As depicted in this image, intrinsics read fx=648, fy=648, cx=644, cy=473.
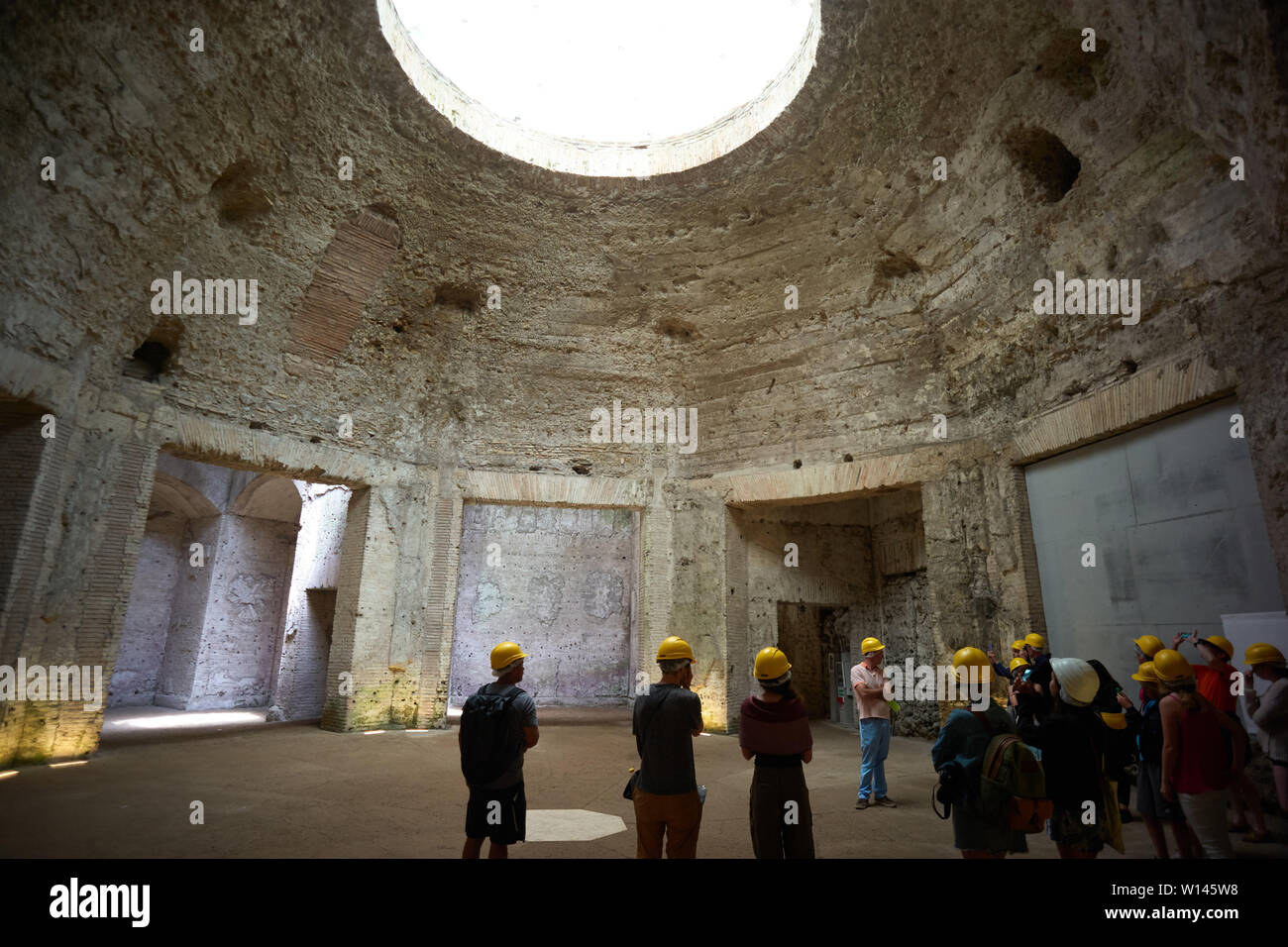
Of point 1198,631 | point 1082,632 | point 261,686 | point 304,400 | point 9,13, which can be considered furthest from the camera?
point 261,686

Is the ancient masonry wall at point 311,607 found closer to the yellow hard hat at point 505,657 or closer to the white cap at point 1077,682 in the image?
the yellow hard hat at point 505,657

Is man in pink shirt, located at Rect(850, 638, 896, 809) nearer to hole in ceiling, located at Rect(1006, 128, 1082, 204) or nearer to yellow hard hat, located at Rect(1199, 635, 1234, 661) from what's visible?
yellow hard hat, located at Rect(1199, 635, 1234, 661)

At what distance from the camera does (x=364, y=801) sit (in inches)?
194

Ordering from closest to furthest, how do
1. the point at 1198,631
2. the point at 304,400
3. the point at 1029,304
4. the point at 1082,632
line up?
1. the point at 1198,631
2. the point at 1082,632
3. the point at 1029,304
4. the point at 304,400

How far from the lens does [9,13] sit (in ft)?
15.8

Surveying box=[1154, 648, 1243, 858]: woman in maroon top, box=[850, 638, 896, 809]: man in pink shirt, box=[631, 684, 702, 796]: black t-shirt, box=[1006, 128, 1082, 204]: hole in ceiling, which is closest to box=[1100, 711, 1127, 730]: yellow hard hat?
box=[1154, 648, 1243, 858]: woman in maroon top

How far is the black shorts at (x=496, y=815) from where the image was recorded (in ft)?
9.78

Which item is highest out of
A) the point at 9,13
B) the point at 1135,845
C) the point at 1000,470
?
the point at 9,13

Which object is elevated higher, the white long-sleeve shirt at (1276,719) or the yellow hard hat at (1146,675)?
the yellow hard hat at (1146,675)

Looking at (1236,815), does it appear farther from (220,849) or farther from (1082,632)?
(220,849)

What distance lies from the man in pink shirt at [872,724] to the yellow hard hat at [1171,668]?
6.47 feet

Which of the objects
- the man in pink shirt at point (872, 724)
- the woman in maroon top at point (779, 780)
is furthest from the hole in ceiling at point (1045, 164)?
the woman in maroon top at point (779, 780)

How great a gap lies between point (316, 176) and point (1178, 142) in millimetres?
8716

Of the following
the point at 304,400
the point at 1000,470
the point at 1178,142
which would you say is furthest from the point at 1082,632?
the point at 304,400
